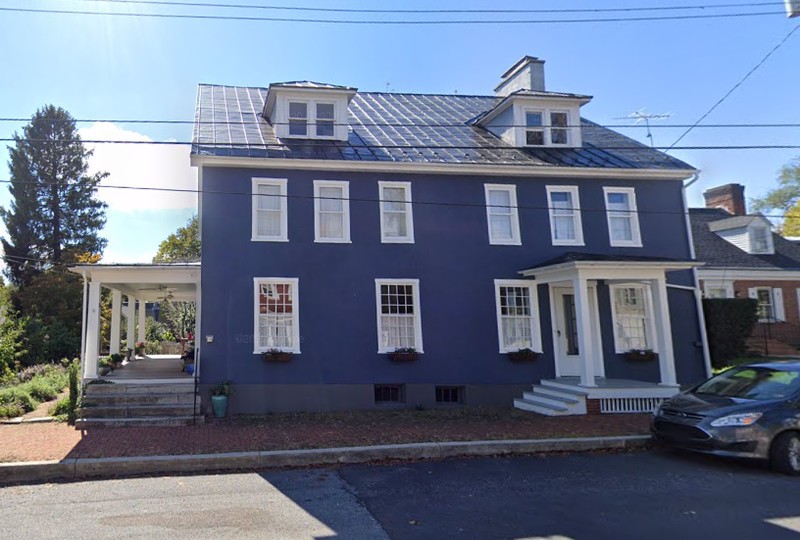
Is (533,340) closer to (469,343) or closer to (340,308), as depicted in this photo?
(469,343)

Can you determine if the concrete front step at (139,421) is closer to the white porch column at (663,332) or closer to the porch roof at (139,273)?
the porch roof at (139,273)

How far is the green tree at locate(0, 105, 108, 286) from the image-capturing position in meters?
33.9

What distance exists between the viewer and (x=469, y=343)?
13547 mm

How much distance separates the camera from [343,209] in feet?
44.2

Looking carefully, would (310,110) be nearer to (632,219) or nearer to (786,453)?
(632,219)

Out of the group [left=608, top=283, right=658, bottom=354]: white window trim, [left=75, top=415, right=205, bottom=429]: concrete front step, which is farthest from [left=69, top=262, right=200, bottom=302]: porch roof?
[left=608, top=283, right=658, bottom=354]: white window trim

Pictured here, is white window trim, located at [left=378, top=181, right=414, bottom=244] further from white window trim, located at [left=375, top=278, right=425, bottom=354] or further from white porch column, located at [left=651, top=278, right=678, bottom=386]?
white porch column, located at [left=651, top=278, right=678, bottom=386]

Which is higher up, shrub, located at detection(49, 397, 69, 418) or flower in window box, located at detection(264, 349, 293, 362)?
flower in window box, located at detection(264, 349, 293, 362)

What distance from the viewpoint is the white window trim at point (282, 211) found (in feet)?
42.2

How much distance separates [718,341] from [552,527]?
15.0m

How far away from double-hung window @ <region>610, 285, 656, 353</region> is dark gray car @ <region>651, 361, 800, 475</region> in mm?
5406

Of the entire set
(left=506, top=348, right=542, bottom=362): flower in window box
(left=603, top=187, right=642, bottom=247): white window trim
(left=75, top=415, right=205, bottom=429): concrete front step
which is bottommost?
(left=75, top=415, right=205, bottom=429): concrete front step

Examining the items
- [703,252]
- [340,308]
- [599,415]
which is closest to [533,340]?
[599,415]

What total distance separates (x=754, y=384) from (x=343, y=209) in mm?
9151
